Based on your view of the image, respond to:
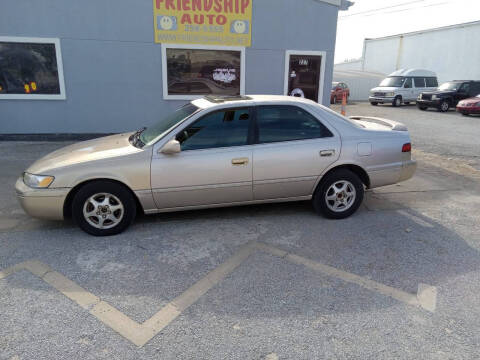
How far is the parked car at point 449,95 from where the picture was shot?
1981 centimetres

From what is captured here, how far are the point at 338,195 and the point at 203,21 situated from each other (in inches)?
257


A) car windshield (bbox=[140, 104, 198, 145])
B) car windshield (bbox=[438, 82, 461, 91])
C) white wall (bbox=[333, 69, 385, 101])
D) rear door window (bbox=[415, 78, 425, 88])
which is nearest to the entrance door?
car windshield (bbox=[140, 104, 198, 145])

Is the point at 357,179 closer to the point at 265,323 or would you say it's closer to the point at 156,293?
the point at 265,323

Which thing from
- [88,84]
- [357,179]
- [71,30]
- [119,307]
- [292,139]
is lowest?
[119,307]

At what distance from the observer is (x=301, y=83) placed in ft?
32.8

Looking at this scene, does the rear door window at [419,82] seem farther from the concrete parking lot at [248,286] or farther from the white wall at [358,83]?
the concrete parking lot at [248,286]

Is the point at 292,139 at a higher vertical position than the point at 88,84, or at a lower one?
lower

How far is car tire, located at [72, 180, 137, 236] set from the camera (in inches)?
156

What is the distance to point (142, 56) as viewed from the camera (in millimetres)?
9086

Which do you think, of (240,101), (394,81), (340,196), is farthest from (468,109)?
(240,101)

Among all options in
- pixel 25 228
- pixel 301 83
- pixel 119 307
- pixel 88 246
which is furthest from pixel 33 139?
pixel 119 307

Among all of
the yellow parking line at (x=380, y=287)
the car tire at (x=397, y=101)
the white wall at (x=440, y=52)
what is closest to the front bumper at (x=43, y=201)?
the yellow parking line at (x=380, y=287)

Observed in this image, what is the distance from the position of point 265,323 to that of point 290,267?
0.86 metres

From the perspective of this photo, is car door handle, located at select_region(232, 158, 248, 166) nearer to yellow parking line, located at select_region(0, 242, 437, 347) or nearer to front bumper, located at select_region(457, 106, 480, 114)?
yellow parking line, located at select_region(0, 242, 437, 347)
